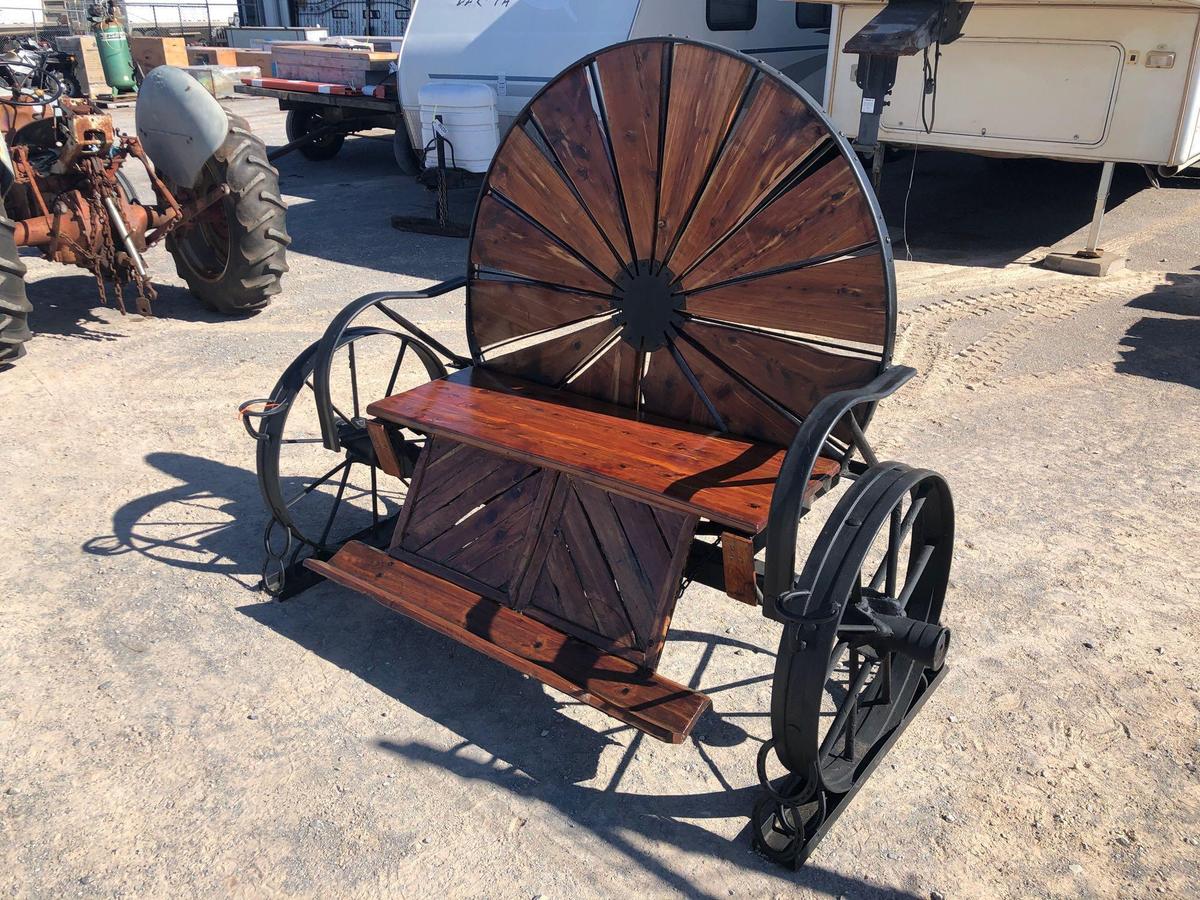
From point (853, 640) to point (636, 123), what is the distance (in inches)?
72.8

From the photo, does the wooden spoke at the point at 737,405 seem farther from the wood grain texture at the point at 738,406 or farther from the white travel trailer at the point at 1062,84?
the white travel trailer at the point at 1062,84

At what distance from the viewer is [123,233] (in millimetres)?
6180

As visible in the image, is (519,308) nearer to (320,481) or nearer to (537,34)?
(320,481)

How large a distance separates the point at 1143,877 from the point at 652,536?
1618mm

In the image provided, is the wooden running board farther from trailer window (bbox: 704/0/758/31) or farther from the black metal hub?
trailer window (bbox: 704/0/758/31)

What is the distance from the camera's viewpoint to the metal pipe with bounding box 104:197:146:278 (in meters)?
6.14

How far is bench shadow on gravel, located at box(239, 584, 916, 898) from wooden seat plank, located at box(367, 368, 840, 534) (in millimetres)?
750

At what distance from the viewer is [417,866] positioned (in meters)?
2.63

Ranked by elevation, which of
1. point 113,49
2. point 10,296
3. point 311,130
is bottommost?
point 10,296

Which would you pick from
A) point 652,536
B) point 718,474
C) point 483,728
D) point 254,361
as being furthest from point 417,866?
point 254,361

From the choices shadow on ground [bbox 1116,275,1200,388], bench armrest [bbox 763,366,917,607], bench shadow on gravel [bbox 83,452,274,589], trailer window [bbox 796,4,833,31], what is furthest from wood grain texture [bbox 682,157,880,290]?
trailer window [bbox 796,4,833,31]

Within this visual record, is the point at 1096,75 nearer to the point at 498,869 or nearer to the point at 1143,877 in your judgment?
the point at 1143,877

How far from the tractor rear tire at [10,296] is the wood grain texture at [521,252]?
3.20 m

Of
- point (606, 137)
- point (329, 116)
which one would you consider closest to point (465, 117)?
point (329, 116)
